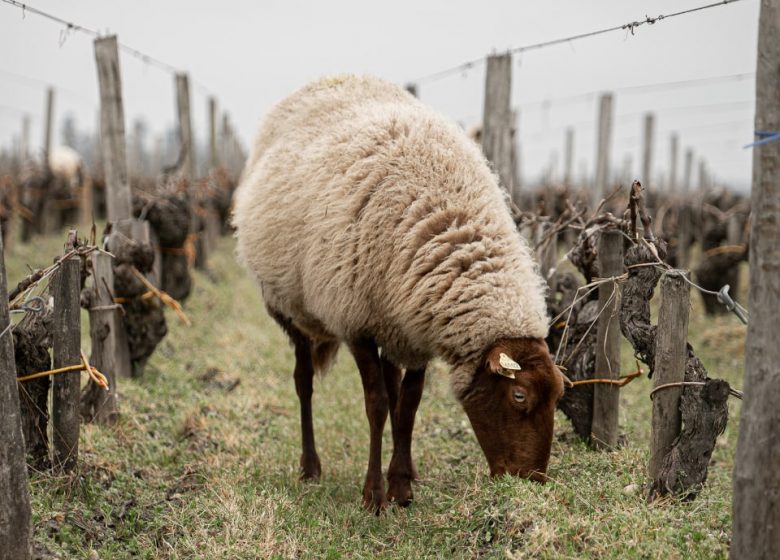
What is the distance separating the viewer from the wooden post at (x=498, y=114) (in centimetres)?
610

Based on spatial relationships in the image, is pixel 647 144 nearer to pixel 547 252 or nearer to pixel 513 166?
pixel 513 166

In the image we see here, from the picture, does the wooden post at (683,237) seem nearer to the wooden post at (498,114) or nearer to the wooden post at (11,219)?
the wooden post at (498,114)

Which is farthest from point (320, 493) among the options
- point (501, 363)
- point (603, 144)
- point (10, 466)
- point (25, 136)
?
point (25, 136)

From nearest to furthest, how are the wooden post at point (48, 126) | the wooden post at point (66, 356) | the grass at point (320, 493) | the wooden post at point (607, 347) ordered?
the grass at point (320, 493)
the wooden post at point (66, 356)
the wooden post at point (607, 347)
the wooden post at point (48, 126)

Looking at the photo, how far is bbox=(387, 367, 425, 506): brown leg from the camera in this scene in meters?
4.63

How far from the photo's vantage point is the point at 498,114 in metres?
6.15

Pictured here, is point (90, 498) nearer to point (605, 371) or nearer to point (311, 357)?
point (311, 357)

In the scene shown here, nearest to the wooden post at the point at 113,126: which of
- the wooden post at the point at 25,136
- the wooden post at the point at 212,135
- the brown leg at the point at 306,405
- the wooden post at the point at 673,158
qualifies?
the brown leg at the point at 306,405

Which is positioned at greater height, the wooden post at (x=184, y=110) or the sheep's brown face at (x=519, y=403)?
the wooden post at (x=184, y=110)

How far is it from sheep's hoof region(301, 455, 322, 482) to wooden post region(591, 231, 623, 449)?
72.3 inches

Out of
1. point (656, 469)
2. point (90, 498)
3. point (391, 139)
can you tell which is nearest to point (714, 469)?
point (656, 469)

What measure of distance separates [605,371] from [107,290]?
3471 mm

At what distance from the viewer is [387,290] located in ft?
→ 13.7

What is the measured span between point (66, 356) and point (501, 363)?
2362mm
